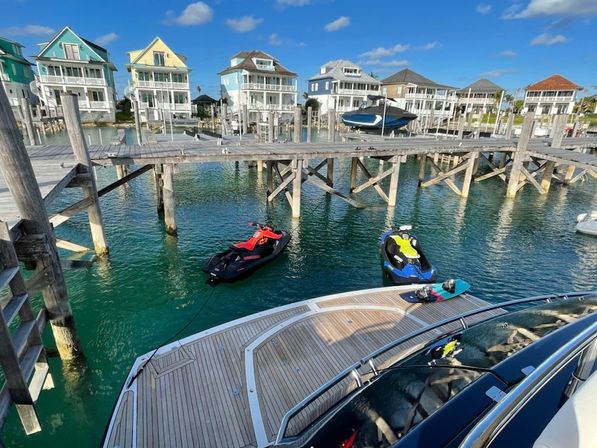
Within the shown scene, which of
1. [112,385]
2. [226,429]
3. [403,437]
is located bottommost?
[112,385]

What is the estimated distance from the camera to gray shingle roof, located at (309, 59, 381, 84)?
56.9 metres

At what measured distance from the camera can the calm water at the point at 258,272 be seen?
23.5 feet

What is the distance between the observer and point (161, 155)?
13.3 m

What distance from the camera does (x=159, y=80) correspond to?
45906mm

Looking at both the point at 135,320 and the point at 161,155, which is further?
the point at 161,155

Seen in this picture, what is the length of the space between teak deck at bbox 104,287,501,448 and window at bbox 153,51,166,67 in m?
48.3

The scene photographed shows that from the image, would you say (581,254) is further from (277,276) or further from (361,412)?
(361,412)

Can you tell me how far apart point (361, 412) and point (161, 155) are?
12653mm

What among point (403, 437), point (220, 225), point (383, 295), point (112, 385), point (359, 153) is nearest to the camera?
point (403, 437)

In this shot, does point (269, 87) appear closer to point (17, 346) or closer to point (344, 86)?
point (344, 86)

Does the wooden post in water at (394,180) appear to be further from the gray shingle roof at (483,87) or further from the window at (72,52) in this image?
the gray shingle roof at (483,87)

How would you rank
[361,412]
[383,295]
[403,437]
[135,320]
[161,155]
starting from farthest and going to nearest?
[161,155] → [135,320] → [383,295] → [361,412] → [403,437]

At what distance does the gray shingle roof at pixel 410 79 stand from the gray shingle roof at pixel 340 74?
3127 mm

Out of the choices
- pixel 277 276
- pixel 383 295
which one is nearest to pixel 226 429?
pixel 383 295
